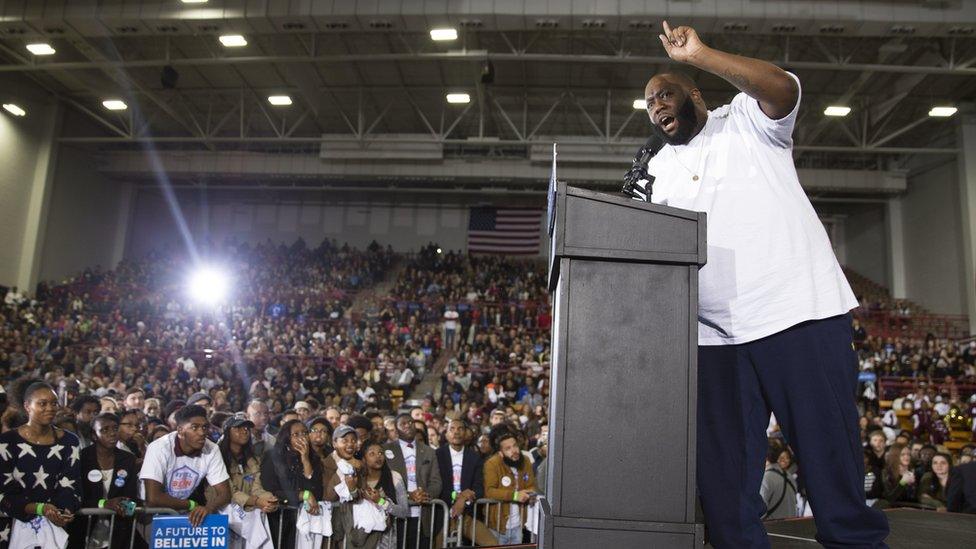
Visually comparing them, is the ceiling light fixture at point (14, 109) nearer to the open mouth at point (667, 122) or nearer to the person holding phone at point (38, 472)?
the person holding phone at point (38, 472)

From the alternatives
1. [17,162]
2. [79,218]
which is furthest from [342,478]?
[79,218]

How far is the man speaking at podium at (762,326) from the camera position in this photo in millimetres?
1556

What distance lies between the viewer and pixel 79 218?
856 inches

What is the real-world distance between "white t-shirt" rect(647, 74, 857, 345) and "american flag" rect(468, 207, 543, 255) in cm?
2123

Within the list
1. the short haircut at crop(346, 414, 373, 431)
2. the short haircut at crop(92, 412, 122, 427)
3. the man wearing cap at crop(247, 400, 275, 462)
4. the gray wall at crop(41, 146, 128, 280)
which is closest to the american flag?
the gray wall at crop(41, 146, 128, 280)

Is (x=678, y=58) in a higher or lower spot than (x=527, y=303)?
lower

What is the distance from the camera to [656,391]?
1.49m

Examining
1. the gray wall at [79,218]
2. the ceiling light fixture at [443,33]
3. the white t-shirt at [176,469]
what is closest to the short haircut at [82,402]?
the white t-shirt at [176,469]

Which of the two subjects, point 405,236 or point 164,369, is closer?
point 164,369

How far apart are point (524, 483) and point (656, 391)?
5.20 m

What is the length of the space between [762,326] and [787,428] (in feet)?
0.77

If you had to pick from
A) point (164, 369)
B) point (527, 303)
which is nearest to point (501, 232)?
point (527, 303)

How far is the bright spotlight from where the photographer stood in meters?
21.7

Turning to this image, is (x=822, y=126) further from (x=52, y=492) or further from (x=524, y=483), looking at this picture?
(x=52, y=492)
